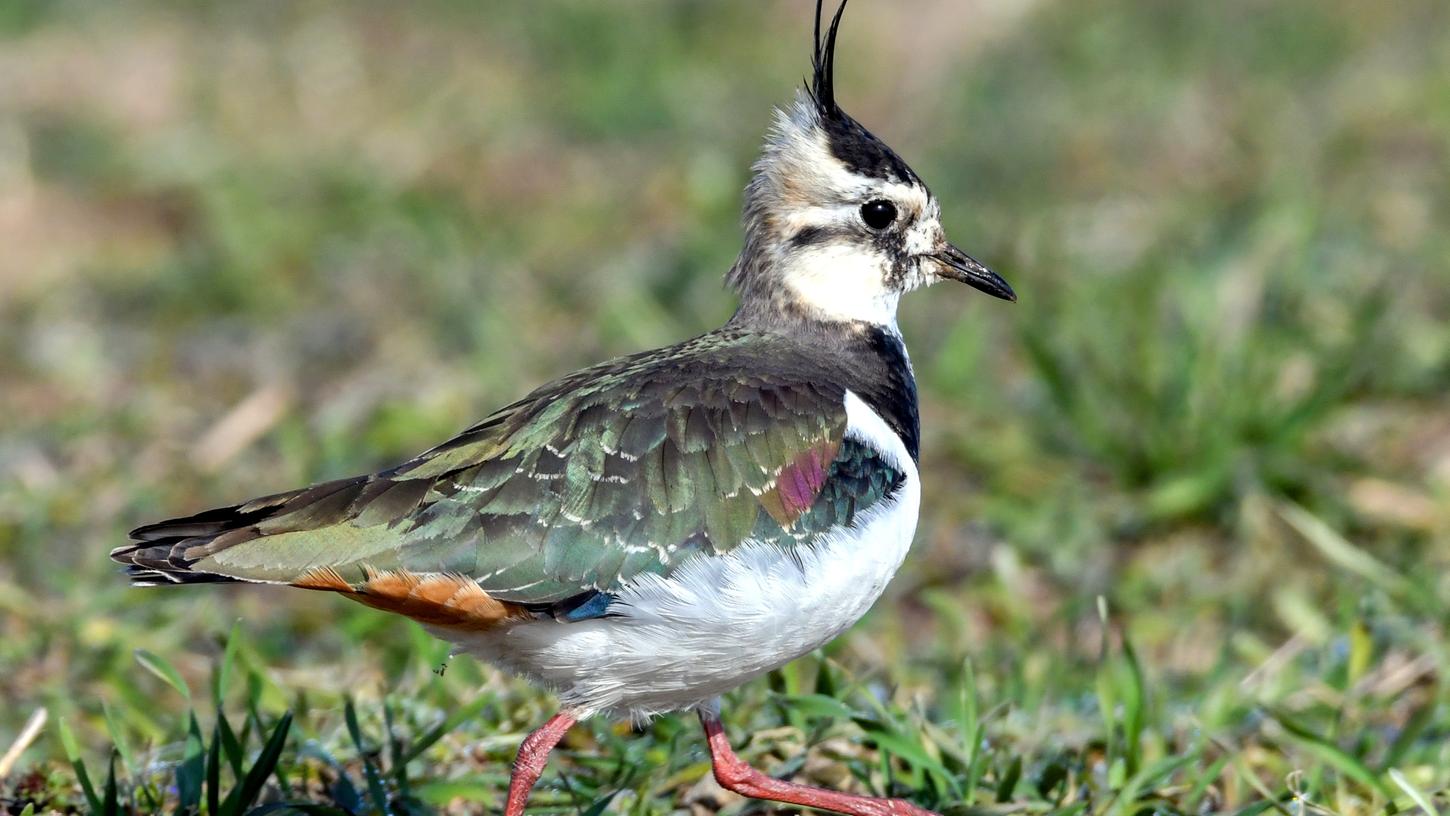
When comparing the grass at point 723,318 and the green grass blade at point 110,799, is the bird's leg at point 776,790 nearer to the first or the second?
the grass at point 723,318

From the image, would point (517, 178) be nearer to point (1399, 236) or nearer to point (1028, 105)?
point (1028, 105)

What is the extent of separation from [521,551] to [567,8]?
10.2m

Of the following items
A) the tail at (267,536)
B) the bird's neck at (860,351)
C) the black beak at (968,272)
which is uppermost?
the black beak at (968,272)

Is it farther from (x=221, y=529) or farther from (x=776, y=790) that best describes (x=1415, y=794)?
(x=221, y=529)

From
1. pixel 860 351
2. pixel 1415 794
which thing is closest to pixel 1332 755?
pixel 1415 794

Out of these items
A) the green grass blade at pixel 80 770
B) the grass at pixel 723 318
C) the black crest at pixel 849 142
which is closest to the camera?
the green grass blade at pixel 80 770

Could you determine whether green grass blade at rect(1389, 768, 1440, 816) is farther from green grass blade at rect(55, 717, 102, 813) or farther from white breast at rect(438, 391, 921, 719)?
green grass blade at rect(55, 717, 102, 813)

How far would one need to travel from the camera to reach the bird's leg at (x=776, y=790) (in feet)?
14.2

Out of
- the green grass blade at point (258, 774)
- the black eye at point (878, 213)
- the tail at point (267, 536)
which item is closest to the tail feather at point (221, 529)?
the tail at point (267, 536)

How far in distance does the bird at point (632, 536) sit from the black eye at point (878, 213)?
21.0 inches

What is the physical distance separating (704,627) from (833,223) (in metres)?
1.48

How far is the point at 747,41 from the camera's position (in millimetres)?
13227

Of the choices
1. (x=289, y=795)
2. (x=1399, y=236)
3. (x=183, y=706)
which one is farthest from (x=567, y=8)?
(x=289, y=795)

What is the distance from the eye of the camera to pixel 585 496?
415 centimetres
